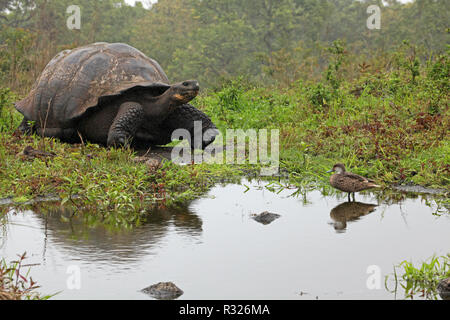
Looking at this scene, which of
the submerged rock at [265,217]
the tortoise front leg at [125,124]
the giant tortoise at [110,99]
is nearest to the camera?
the submerged rock at [265,217]

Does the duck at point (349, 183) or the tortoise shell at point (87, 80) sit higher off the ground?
the tortoise shell at point (87, 80)

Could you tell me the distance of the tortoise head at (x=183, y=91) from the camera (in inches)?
316

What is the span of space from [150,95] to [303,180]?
2.57 m

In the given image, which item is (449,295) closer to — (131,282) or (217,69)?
(131,282)

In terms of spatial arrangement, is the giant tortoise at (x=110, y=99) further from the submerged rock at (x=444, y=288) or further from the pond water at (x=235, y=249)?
the submerged rock at (x=444, y=288)

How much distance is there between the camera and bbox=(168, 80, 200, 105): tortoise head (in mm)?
8031

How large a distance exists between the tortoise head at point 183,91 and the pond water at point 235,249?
7.69 feet

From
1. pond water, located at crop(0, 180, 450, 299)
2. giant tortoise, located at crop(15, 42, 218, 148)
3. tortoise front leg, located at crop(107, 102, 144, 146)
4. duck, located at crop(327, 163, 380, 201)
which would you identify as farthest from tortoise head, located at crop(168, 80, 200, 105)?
duck, located at crop(327, 163, 380, 201)

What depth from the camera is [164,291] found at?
343cm

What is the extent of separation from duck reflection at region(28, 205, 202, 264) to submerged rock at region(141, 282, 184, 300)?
0.61m

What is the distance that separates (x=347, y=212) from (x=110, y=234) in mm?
2135

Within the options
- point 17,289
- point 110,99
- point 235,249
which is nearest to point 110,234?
point 235,249

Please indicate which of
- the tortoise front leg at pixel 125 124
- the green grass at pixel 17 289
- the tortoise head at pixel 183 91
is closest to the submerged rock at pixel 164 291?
the green grass at pixel 17 289

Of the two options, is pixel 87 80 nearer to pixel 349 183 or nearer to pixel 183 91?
pixel 183 91
